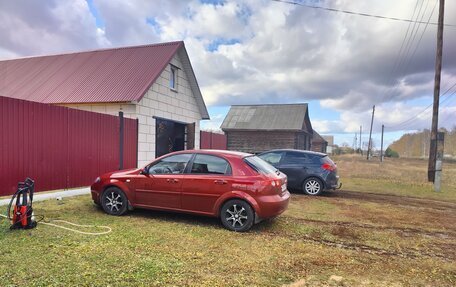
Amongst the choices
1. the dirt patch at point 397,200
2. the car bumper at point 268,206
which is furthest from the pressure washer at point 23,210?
the dirt patch at point 397,200

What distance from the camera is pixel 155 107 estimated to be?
13.0 m

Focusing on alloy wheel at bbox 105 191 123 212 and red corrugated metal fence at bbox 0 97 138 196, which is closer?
alloy wheel at bbox 105 191 123 212

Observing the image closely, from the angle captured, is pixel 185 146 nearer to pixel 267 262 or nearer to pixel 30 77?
pixel 30 77

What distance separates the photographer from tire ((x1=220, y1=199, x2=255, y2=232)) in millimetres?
5777

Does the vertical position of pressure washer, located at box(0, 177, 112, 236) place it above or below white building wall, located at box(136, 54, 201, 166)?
below

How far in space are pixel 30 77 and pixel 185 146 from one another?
292 inches

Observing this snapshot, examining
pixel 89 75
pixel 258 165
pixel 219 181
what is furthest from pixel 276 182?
pixel 89 75

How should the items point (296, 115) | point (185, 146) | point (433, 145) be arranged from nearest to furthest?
point (185, 146), point (433, 145), point (296, 115)

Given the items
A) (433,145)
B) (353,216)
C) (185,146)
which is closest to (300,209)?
(353,216)

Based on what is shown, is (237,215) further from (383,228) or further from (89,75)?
(89,75)

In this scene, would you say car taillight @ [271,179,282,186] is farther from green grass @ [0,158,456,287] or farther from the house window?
the house window

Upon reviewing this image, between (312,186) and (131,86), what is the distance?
7.31 metres

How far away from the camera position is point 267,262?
4.39 metres

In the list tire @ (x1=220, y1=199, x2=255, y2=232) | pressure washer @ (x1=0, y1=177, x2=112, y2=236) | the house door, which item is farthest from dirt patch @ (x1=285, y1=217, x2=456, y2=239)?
the house door
